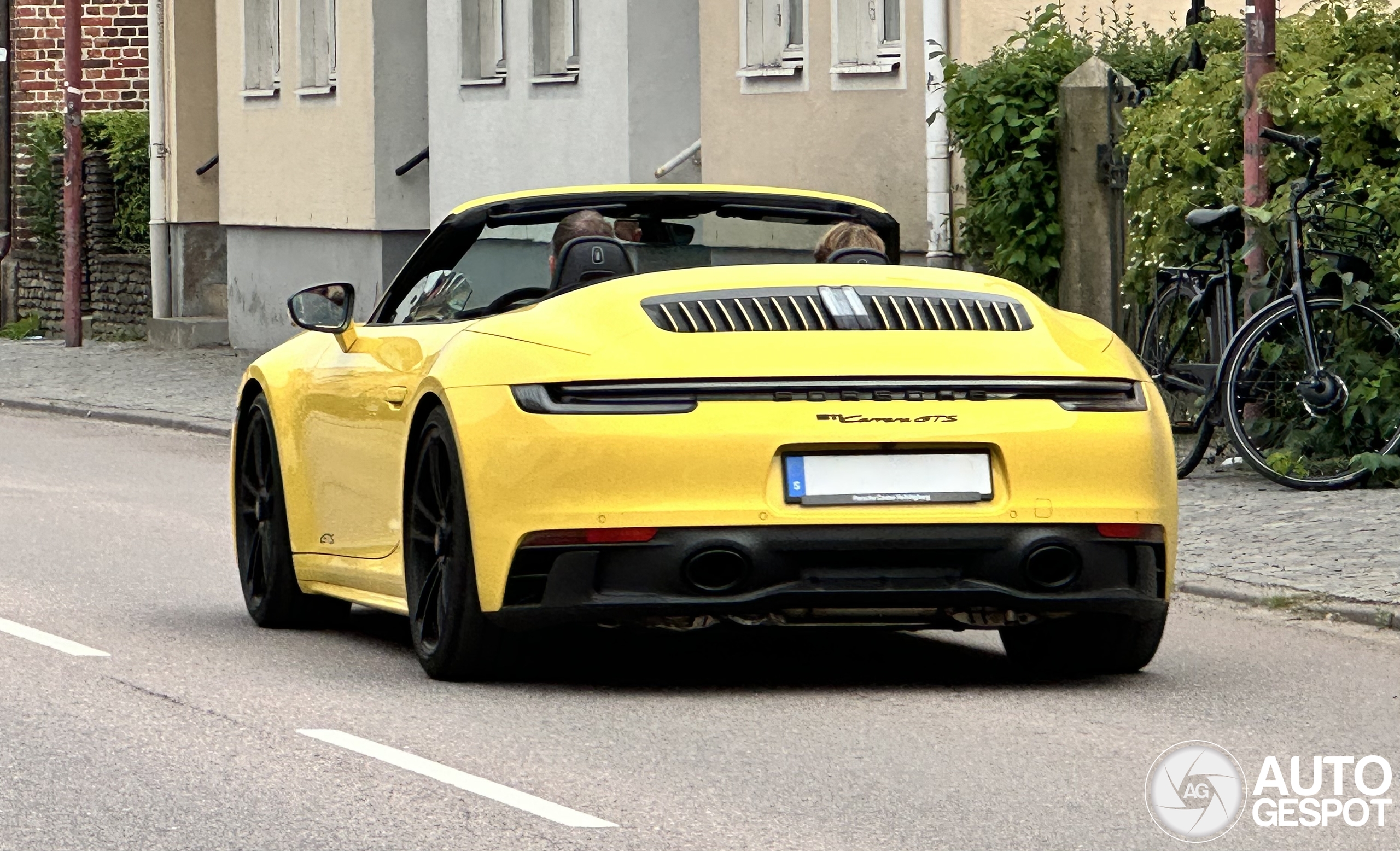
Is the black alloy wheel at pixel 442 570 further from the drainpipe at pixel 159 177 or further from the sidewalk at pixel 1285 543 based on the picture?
the drainpipe at pixel 159 177

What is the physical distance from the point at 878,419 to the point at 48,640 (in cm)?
327

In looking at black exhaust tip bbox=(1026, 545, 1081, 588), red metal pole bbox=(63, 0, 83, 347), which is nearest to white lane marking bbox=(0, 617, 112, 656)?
black exhaust tip bbox=(1026, 545, 1081, 588)

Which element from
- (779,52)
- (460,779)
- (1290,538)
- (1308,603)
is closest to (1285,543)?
(1290,538)

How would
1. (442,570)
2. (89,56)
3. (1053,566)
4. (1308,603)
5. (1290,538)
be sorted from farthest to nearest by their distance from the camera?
(89,56) < (1290,538) < (1308,603) < (442,570) < (1053,566)

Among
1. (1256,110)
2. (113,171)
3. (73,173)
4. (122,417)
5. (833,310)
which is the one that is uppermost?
(113,171)

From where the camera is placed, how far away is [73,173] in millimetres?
32969

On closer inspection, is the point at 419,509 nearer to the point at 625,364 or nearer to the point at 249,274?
the point at 625,364

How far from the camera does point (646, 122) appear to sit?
2520 cm

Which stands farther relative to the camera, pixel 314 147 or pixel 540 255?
pixel 314 147

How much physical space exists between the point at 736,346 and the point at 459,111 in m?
20.8

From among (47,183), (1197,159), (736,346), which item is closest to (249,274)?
(47,183)

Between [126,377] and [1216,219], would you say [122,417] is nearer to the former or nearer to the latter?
[126,377]

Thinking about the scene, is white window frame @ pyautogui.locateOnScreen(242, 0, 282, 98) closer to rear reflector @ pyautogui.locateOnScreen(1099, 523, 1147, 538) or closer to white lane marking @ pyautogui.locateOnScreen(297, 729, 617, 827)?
rear reflector @ pyautogui.locateOnScreen(1099, 523, 1147, 538)

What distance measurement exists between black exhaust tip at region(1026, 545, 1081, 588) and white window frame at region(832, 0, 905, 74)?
532 inches
